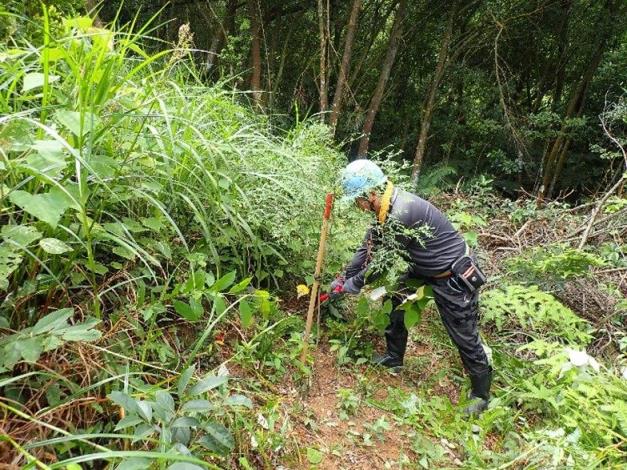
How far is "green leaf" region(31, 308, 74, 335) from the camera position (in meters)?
1.35

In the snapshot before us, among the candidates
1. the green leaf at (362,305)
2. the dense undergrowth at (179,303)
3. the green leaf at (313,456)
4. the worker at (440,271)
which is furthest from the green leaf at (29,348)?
the green leaf at (362,305)

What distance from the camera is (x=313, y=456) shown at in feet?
6.91

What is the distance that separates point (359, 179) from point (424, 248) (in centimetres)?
72

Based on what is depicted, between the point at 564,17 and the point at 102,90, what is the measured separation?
32.6 ft

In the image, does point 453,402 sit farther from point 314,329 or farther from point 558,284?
point 558,284

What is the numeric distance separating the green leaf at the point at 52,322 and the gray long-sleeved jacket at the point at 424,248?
5.80ft

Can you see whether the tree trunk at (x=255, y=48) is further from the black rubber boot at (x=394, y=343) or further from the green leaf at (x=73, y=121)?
the green leaf at (x=73, y=121)

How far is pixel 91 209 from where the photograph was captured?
1.79 m

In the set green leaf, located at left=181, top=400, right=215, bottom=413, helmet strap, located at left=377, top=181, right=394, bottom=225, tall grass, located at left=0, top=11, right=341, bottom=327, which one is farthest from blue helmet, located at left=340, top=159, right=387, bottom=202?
green leaf, located at left=181, top=400, right=215, bottom=413

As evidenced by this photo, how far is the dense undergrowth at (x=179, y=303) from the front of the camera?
1.41 metres

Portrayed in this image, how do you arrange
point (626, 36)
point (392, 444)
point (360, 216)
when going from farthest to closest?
point (626, 36) < point (360, 216) < point (392, 444)

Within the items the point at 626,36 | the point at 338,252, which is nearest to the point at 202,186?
the point at 338,252

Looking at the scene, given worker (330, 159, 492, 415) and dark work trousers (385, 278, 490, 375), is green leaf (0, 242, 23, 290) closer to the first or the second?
worker (330, 159, 492, 415)

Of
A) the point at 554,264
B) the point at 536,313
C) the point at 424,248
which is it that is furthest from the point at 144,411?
the point at 554,264
